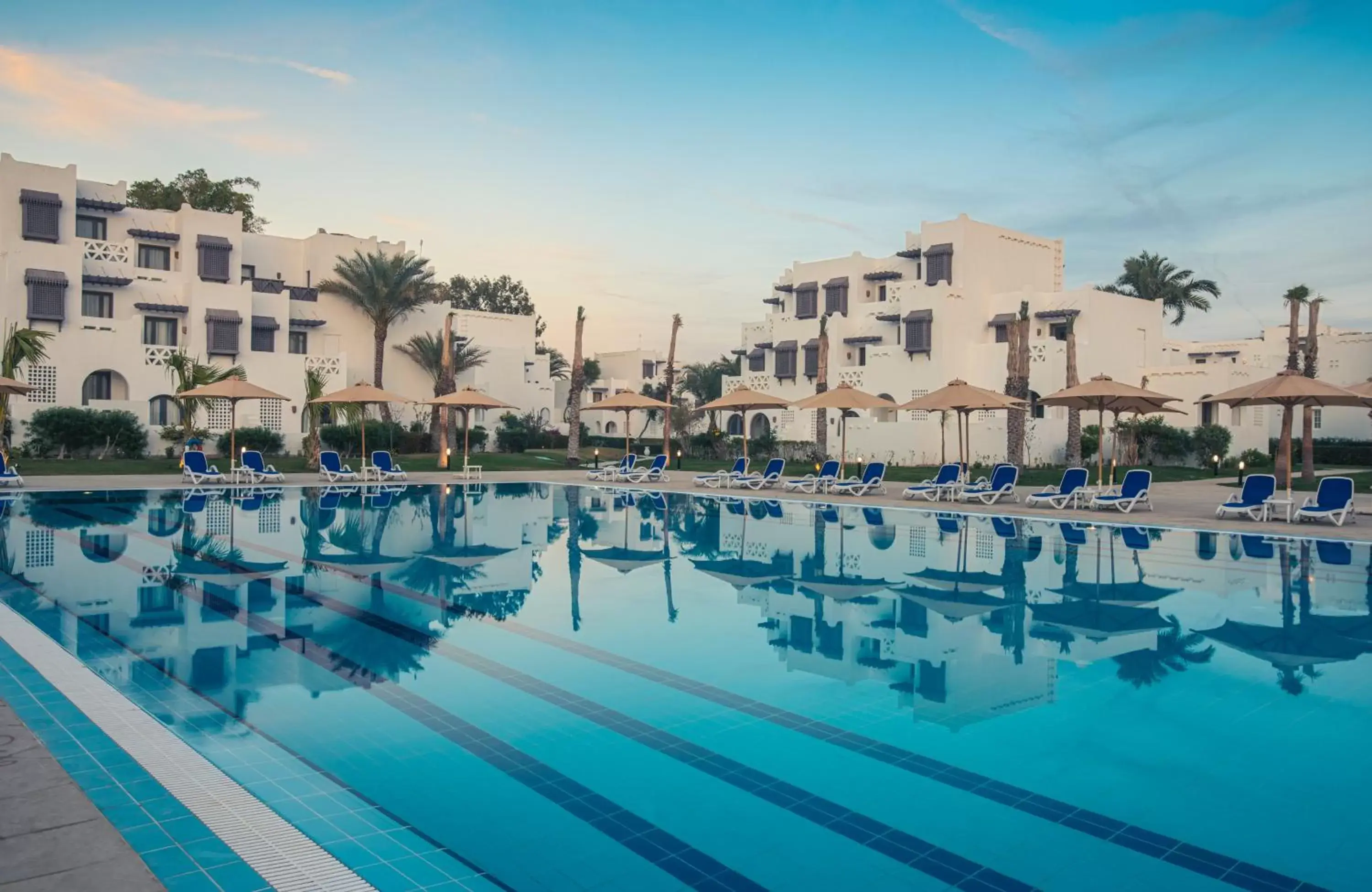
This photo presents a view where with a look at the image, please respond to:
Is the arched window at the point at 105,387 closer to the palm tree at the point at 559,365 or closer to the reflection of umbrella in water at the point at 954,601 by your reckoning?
the palm tree at the point at 559,365

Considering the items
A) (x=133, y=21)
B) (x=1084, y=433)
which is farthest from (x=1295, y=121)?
(x=133, y=21)

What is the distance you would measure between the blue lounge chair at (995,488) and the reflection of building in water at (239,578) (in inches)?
354

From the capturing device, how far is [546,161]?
2467 centimetres

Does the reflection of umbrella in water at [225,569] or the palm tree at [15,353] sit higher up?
the palm tree at [15,353]

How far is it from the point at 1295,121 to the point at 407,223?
27285mm

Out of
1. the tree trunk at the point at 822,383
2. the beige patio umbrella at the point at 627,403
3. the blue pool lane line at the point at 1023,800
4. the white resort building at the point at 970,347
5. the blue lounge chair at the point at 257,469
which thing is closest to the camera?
the blue pool lane line at the point at 1023,800

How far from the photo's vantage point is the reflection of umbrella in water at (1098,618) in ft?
27.0

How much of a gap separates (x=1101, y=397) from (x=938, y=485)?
377 cm

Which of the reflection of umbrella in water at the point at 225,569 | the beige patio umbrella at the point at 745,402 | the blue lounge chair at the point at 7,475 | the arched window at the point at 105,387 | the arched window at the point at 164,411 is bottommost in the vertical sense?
the reflection of umbrella in water at the point at 225,569

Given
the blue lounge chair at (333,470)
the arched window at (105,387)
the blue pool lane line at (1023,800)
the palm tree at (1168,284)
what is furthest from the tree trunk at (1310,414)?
the arched window at (105,387)

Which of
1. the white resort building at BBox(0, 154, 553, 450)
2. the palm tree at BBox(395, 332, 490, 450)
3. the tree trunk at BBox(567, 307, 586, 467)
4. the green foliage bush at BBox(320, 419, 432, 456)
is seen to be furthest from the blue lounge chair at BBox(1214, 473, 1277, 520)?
the palm tree at BBox(395, 332, 490, 450)

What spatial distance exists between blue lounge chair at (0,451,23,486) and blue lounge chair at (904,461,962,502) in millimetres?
19157

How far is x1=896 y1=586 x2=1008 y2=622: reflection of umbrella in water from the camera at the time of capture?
8.98 m

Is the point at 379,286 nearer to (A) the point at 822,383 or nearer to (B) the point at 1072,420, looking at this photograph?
(A) the point at 822,383
